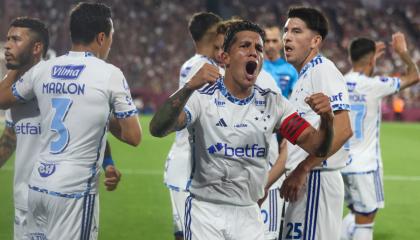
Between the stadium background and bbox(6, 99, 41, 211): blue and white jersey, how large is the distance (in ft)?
10.5

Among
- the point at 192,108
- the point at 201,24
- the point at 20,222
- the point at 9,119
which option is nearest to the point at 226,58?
the point at 192,108

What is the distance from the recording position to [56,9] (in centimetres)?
3375

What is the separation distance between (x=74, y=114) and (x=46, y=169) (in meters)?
0.36

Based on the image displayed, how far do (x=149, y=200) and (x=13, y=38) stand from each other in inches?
240

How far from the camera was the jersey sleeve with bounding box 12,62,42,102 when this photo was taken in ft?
14.8

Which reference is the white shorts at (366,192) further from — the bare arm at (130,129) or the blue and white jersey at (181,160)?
the bare arm at (130,129)

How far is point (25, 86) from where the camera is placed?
451cm

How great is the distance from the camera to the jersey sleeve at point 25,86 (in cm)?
450

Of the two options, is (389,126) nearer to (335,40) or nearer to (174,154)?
(335,40)

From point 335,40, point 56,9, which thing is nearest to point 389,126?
point 335,40

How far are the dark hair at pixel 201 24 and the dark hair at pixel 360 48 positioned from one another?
5.63 ft

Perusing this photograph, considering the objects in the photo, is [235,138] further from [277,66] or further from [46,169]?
[277,66]

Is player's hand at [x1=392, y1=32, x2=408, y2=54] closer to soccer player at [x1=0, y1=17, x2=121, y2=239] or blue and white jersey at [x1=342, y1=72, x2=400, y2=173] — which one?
blue and white jersey at [x1=342, y1=72, x2=400, y2=173]

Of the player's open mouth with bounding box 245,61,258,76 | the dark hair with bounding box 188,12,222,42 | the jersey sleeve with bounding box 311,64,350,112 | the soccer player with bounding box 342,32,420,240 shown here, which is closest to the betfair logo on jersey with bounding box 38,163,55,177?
the player's open mouth with bounding box 245,61,258,76
